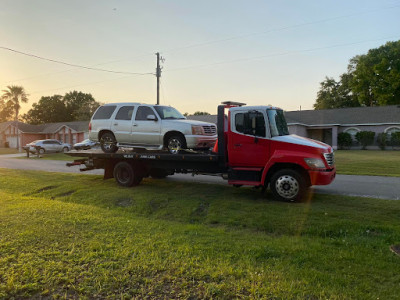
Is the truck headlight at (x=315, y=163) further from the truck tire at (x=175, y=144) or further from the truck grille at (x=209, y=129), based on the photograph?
the truck tire at (x=175, y=144)

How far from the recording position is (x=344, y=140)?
3300 cm

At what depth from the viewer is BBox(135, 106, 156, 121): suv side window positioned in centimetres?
948

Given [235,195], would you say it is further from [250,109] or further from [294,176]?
[250,109]

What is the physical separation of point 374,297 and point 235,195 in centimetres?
556

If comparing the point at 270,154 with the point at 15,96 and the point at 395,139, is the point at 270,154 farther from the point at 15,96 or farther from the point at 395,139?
the point at 15,96

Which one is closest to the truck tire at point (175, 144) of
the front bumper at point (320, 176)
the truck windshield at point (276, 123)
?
the truck windshield at point (276, 123)

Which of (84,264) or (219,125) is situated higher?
(219,125)

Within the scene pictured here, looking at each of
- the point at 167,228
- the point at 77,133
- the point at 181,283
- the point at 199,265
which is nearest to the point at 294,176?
the point at 167,228

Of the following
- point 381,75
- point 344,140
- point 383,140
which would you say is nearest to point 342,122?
point 344,140

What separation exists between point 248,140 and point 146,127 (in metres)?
3.27

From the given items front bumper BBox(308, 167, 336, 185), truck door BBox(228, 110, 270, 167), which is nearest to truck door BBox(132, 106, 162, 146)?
truck door BBox(228, 110, 270, 167)

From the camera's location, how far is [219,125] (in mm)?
8289

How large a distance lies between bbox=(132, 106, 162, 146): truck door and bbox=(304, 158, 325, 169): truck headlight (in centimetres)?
437

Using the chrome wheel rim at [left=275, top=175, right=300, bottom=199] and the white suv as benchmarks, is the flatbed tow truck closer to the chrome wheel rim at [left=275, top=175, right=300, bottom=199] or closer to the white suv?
the chrome wheel rim at [left=275, top=175, right=300, bottom=199]
